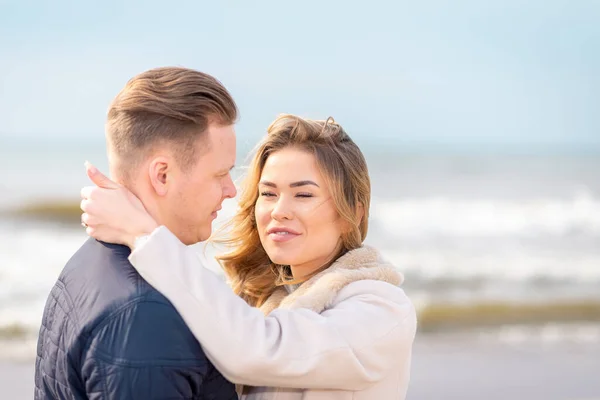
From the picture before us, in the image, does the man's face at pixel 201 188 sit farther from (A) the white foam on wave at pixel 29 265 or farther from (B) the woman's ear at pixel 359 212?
(A) the white foam on wave at pixel 29 265

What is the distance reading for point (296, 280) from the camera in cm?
333

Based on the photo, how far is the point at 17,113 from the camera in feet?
140

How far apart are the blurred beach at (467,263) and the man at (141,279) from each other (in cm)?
145

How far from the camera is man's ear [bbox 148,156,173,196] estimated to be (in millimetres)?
→ 2453

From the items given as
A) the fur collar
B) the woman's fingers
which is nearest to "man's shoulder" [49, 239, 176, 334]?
the woman's fingers

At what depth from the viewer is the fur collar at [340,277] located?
9.47ft

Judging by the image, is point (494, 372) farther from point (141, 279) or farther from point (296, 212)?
point (141, 279)

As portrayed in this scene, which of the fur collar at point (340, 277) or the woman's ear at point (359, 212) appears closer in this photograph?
the fur collar at point (340, 277)

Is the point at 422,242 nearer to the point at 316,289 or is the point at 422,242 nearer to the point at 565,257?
the point at 565,257

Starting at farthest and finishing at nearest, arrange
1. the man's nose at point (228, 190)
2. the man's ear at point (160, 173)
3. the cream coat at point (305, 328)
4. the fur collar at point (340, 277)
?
the fur collar at point (340, 277) → the man's nose at point (228, 190) → the man's ear at point (160, 173) → the cream coat at point (305, 328)

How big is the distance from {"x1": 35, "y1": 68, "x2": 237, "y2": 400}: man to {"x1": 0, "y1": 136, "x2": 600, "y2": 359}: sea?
111 centimetres

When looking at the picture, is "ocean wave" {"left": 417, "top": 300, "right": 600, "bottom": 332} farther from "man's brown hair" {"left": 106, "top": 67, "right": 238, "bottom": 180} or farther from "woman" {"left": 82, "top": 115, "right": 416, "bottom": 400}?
"man's brown hair" {"left": 106, "top": 67, "right": 238, "bottom": 180}

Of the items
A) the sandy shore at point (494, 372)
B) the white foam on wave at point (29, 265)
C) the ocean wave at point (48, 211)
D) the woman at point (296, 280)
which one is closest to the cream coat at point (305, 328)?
the woman at point (296, 280)

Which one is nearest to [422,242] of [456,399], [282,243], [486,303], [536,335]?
[486,303]
